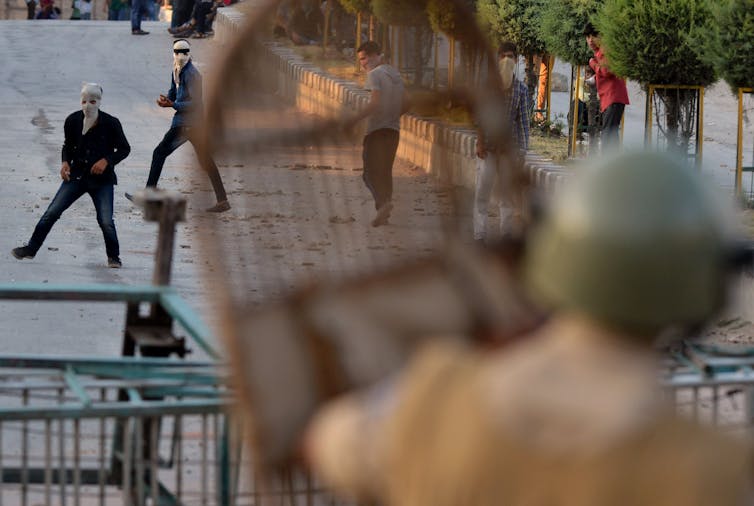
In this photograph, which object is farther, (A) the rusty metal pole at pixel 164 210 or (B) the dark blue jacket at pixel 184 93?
(B) the dark blue jacket at pixel 184 93

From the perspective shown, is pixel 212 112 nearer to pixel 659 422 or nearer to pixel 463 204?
pixel 463 204

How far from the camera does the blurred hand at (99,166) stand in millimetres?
11992

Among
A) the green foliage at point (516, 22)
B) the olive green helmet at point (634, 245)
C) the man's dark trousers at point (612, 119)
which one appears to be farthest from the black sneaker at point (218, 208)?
the green foliage at point (516, 22)

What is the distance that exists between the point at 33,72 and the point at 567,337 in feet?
89.2

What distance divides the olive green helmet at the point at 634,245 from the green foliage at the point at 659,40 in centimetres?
1241

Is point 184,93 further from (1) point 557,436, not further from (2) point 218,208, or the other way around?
(1) point 557,436

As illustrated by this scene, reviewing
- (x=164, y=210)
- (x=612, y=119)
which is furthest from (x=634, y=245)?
(x=612, y=119)

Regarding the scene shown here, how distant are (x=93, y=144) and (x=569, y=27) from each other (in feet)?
21.4

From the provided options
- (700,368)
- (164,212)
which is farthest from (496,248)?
(164,212)

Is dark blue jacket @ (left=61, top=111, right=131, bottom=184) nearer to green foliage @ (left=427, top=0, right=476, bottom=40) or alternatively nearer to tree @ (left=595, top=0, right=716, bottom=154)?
tree @ (left=595, top=0, right=716, bottom=154)

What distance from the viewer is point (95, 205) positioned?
1216 cm

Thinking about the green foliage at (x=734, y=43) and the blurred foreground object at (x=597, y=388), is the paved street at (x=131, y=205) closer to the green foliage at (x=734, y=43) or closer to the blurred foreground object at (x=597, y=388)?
the blurred foreground object at (x=597, y=388)

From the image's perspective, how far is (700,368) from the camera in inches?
169

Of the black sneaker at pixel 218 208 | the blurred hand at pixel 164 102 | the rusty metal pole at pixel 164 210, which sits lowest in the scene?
the rusty metal pole at pixel 164 210
